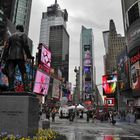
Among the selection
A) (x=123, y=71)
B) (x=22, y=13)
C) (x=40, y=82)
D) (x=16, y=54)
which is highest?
(x=22, y=13)

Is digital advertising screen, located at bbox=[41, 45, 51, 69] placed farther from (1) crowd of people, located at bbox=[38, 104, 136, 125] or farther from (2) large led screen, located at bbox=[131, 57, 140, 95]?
(2) large led screen, located at bbox=[131, 57, 140, 95]

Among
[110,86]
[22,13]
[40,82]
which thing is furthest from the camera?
[22,13]

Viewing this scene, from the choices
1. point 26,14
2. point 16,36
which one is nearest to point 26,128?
point 16,36

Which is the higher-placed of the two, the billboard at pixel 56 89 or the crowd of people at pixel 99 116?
the billboard at pixel 56 89

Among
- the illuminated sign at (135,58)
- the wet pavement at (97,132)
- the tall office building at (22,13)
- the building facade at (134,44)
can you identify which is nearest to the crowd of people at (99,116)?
the wet pavement at (97,132)

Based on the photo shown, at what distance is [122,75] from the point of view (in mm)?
87062

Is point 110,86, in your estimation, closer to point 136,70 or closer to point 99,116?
point 136,70

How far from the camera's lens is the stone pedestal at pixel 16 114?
27.4 feet

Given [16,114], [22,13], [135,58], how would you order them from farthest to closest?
[22,13]
[135,58]
[16,114]

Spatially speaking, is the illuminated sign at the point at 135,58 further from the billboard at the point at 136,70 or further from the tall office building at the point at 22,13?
the tall office building at the point at 22,13

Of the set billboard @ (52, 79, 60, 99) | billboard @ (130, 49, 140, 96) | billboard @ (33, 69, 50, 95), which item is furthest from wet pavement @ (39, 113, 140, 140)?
billboard @ (52, 79, 60, 99)

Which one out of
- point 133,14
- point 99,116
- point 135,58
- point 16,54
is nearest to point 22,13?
point 133,14

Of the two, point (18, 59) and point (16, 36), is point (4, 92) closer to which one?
point (18, 59)

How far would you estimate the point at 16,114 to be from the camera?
333 inches
